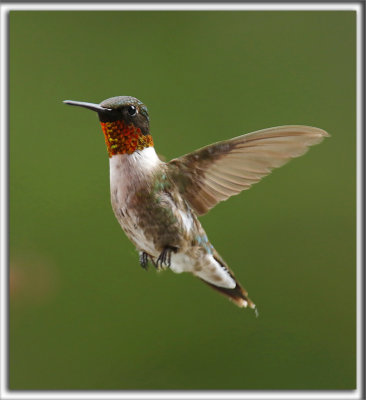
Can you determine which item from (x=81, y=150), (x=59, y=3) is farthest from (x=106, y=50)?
(x=59, y=3)

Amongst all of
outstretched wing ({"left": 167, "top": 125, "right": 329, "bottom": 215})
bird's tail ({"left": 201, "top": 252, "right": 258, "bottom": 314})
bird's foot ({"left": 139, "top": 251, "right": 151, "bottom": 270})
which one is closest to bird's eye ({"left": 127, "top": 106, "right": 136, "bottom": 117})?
outstretched wing ({"left": 167, "top": 125, "right": 329, "bottom": 215})

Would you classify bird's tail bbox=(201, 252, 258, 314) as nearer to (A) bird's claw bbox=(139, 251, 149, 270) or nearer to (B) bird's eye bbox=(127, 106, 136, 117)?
(A) bird's claw bbox=(139, 251, 149, 270)

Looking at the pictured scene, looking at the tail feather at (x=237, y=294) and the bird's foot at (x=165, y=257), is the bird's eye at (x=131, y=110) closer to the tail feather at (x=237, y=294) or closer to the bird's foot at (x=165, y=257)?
the bird's foot at (x=165, y=257)

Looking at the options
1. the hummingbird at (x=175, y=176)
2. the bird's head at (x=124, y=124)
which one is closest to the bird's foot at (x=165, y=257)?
the hummingbird at (x=175, y=176)

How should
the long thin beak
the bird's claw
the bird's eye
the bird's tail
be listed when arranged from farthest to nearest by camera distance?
the bird's tail < the bird's claw < the bird's eye < the long thin beak

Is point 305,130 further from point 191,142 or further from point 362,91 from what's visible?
point 191,142

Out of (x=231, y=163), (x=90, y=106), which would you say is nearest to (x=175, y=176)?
(x=231, y=163)

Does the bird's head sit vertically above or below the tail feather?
above

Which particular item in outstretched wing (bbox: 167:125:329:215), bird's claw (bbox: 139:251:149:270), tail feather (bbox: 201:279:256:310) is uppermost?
outstretched wing (bbox: 167:125:329:215)
